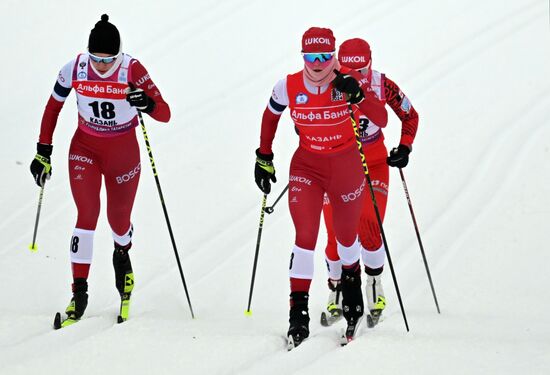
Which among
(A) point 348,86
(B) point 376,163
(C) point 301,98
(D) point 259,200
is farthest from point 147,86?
(D) point 259,200

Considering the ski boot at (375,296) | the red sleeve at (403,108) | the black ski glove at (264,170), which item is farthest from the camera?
the ski boot at (375,296)

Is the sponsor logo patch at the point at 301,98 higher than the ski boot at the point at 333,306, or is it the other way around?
the sponsor logo patch at the point at 301,98

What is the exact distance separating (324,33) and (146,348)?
2.41 meters

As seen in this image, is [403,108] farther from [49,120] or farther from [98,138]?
[49,120]

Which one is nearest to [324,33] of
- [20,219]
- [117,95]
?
[117,95]

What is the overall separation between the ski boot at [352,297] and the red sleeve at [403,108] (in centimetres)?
104

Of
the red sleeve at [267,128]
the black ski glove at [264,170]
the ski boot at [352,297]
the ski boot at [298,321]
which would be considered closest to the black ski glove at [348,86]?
the red sleeve at [267,128]

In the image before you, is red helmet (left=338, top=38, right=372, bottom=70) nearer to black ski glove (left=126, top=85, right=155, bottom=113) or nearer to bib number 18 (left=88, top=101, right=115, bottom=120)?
black ski glove (left=126, top=85, right=155, bottom=113)

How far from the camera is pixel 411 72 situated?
12445mm

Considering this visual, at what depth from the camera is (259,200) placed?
976cm

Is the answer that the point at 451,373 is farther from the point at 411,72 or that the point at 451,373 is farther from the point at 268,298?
the point at 411,72

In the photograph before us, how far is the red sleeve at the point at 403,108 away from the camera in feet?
22.2

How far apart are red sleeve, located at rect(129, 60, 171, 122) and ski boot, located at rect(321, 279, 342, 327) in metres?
1.87

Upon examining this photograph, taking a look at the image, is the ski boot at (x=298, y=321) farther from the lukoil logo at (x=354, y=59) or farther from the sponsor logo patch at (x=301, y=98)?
the lukoil logo at (x=354, y=59)
